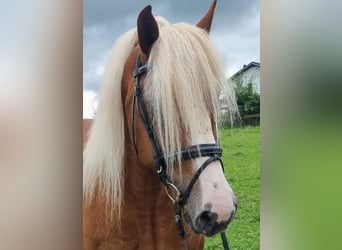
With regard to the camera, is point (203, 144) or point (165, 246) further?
point (165, 246)

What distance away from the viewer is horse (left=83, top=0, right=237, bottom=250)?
108 centimetres

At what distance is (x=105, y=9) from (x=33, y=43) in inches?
8.6

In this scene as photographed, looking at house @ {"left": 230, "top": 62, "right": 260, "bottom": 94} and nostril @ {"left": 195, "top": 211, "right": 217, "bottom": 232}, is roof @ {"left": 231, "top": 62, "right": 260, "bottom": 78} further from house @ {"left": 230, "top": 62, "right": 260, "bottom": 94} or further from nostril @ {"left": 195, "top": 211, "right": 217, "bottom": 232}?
nostril @ {"left": 195, "top": 211, "right": 217, "bottom": 232}

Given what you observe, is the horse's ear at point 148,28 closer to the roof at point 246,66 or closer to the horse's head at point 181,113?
the horse's head at point 181,113

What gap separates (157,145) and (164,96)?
0.12m

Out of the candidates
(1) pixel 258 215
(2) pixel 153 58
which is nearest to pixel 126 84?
(2) pixel 153 58

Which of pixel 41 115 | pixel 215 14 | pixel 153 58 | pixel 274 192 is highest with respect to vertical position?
pixel 215 14

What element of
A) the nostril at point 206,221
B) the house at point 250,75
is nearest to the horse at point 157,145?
the nostril at point 206,221

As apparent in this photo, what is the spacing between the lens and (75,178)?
127cm

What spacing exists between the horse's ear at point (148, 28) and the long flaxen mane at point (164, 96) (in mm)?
15

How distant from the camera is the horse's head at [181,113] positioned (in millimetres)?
1070

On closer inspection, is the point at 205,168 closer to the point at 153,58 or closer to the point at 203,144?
the point at 203,144

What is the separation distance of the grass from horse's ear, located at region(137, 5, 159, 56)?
11.9 inches

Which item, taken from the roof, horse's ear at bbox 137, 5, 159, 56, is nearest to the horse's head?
horse's ear at bbox 137, 5, 159, 56
